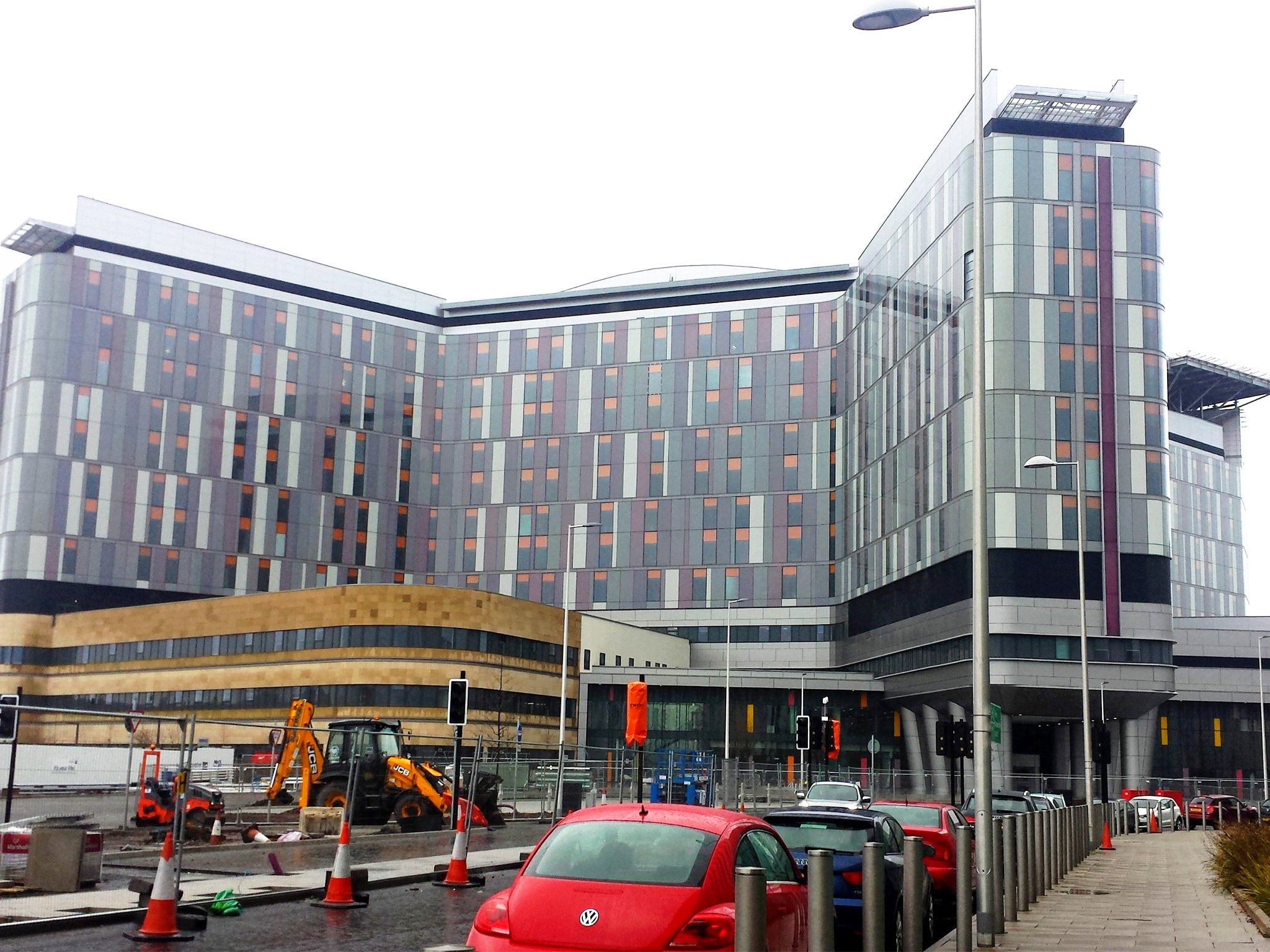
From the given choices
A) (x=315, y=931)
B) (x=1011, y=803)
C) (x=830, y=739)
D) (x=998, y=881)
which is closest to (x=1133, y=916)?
(x=998, y=881)

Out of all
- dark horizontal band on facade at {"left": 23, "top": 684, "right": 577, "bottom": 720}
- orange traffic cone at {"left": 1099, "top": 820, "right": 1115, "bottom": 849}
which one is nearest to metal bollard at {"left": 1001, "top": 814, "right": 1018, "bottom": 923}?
orange traffic cone at {"left": 1099, "top": 820, "right": 1115, "bottom": 849}

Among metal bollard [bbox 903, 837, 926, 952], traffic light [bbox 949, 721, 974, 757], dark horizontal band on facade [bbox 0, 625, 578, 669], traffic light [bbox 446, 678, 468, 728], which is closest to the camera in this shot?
metal bollard [bbox 903, 837, 926, 952]

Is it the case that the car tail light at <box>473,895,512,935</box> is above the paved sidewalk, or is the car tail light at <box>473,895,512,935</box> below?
above

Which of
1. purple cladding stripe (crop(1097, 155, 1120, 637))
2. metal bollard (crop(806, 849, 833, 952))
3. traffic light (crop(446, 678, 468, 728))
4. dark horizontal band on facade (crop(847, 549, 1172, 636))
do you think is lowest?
metal bollard (crop(806, 849, 833, 952))

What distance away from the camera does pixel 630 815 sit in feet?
34.6

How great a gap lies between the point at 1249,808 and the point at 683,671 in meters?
40.8

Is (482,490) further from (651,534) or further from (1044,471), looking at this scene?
(1044,471)

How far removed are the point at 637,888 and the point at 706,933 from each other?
22.4 inches

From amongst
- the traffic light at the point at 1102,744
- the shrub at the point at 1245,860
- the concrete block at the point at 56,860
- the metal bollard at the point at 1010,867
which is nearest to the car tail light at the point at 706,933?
the metal bollard at the point at 1010,867

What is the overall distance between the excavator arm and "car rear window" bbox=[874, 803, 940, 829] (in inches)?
726

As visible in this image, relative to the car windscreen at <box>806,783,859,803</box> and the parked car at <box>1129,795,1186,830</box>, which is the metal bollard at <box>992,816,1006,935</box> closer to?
the car windscreen at <box>806,783,859,803</box>

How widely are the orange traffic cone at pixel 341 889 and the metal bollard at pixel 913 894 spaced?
25.1ft

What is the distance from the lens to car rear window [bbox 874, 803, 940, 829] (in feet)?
59.2

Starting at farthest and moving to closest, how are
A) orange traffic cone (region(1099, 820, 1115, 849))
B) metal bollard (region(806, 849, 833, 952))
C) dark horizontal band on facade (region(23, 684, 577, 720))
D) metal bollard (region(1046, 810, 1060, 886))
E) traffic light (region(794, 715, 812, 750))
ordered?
dark horizontal band on facade (region(23, 684, 577, 720)) < traffic light (region(794, 715, 812, 750)) < orange traffic cone (region(1099, 820, 1115, 849)) < metal bollard (region(1046, 810, 1060, 886)) < metal bollard (region(806, 849, 833, 952))
